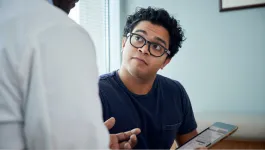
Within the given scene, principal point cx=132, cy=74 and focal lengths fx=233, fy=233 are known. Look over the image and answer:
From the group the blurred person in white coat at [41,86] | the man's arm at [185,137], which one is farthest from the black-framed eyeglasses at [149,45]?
the blurred person in white coat at [41,86]

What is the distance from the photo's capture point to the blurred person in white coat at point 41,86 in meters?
0.30

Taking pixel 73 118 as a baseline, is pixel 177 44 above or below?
above

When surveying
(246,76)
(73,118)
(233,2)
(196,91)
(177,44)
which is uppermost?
(233,2)

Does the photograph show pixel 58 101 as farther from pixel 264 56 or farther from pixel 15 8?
pixel 264 56

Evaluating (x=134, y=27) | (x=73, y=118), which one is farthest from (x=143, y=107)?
(x=73, y=118)

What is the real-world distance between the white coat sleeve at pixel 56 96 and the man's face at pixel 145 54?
0.64m

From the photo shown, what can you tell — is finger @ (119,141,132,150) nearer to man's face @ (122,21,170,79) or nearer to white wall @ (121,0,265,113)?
man's face @ (122,21,170,79)

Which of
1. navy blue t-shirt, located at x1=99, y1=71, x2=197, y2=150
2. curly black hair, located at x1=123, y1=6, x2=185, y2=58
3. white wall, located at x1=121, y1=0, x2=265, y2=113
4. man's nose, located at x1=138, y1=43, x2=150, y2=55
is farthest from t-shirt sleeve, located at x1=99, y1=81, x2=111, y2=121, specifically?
white wall, located at x1=121, y1=0, x2=265, y2=113

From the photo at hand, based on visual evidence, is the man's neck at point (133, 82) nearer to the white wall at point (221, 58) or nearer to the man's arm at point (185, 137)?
the man's arm at point (185, 137)

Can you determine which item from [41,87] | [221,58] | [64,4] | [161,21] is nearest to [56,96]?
[41,87]

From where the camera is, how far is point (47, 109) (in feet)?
0.99

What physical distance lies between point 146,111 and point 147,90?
0.36 ft

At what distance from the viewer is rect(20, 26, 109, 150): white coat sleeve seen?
302mm

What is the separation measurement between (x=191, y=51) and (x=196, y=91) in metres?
0.29
